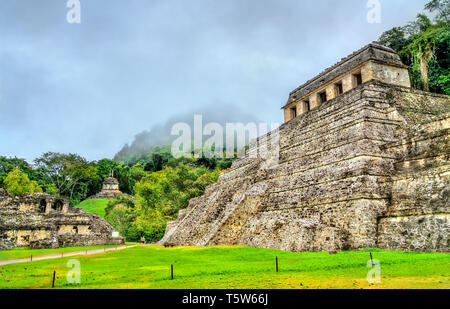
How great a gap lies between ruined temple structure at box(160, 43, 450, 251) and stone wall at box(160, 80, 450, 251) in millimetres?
34

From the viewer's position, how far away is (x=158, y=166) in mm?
55906

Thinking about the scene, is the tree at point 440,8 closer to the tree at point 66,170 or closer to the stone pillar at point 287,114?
the stone pillar at point 287,114

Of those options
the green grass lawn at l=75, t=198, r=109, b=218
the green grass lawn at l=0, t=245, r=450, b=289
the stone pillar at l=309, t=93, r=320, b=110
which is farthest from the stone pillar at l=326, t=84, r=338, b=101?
the green grass lawn at l=75, t=198, r=109, b=218

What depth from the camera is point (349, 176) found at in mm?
11266

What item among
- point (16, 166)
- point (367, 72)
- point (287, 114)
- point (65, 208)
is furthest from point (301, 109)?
point (16, 166)

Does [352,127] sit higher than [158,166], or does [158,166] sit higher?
[158,166]

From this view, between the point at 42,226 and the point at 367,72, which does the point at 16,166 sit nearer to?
the point at 42,226

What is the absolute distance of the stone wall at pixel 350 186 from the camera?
31.1 feet

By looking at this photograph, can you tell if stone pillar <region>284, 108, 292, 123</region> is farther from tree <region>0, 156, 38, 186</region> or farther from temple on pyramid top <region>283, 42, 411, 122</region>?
tree <region>0, 156, 38, 186</region>

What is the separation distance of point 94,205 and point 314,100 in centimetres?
3872

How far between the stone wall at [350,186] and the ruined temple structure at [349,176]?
0.03 m
